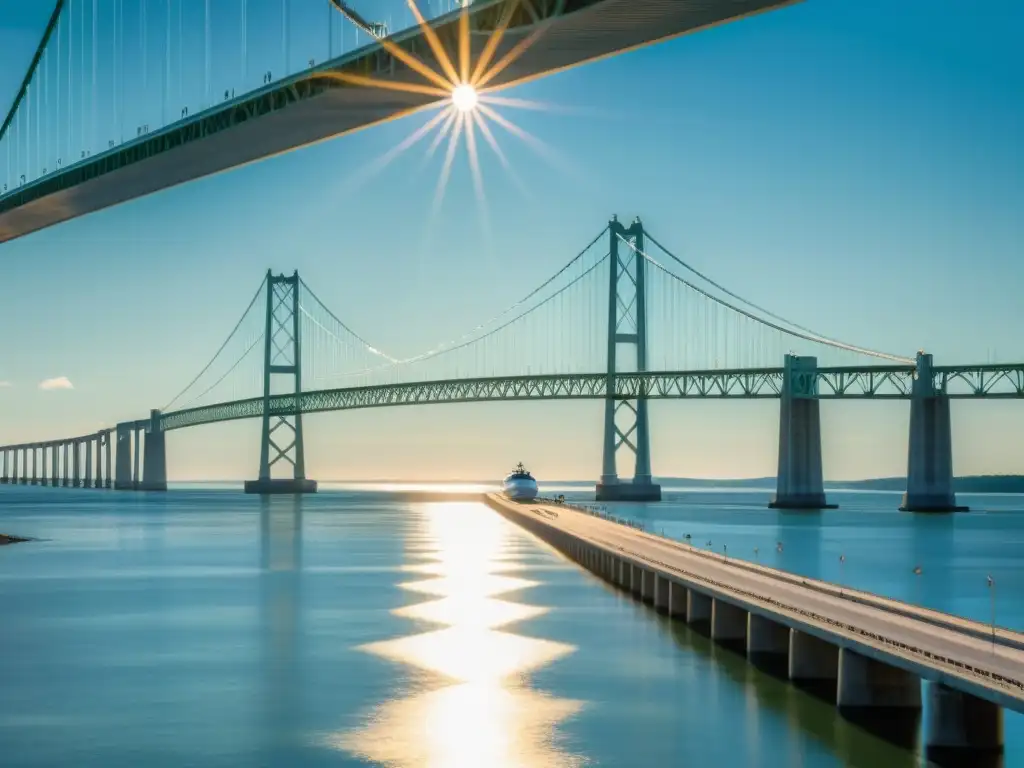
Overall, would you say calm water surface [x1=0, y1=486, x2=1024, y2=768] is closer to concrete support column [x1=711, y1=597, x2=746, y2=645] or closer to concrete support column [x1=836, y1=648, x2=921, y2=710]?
concrete support column [x1=836, y1=648, x2=921, y2=710]

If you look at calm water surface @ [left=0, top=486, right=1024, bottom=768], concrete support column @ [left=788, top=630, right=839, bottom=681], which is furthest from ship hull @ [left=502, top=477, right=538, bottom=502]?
concrete support column @ [left=788, top=630, right=839, bottom=681]

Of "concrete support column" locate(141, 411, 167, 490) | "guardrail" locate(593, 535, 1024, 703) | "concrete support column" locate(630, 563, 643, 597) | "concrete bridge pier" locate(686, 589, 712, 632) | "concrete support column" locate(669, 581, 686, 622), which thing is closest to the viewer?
"guardrail" locate(593, 535, 1024, 703)

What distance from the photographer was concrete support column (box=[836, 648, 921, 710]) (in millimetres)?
19703

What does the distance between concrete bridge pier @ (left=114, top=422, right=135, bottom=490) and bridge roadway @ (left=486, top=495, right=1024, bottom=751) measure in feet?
513

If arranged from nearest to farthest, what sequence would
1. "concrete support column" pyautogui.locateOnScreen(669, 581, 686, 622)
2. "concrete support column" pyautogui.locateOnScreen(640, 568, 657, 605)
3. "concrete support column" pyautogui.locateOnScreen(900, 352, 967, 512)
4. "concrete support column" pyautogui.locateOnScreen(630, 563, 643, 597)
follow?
Answer: "concrete support column" pyautogui.locateOnScreen(669, 581, 686, 622) → "concrete support column" pyautogui.locateOnScreen(640, 568, 657, 605) → "concrete support column" pyautogui.locateOnScreen(630, 563, 643, 597) → "concrete support column" pyautogui.locateOnScreen(900, 352, 967, 512)

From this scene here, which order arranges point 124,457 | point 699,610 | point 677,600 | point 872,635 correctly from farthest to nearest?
point 124,457
point 677,600
point 699,610
point 872,635

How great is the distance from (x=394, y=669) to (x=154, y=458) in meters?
155

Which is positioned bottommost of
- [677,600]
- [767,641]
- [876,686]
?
[677,600]

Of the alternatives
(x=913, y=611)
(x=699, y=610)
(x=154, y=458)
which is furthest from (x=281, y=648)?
(x=154, y=458)

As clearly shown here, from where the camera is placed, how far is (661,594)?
35219 millimetres

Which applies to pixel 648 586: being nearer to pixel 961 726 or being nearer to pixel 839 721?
pixel 839 721

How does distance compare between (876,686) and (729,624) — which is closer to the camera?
(876,686)

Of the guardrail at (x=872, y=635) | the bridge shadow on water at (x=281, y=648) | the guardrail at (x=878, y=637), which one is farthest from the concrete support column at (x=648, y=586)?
the bridge shadow on water at (x=281, y=648)

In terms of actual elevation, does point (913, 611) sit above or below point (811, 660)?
above
